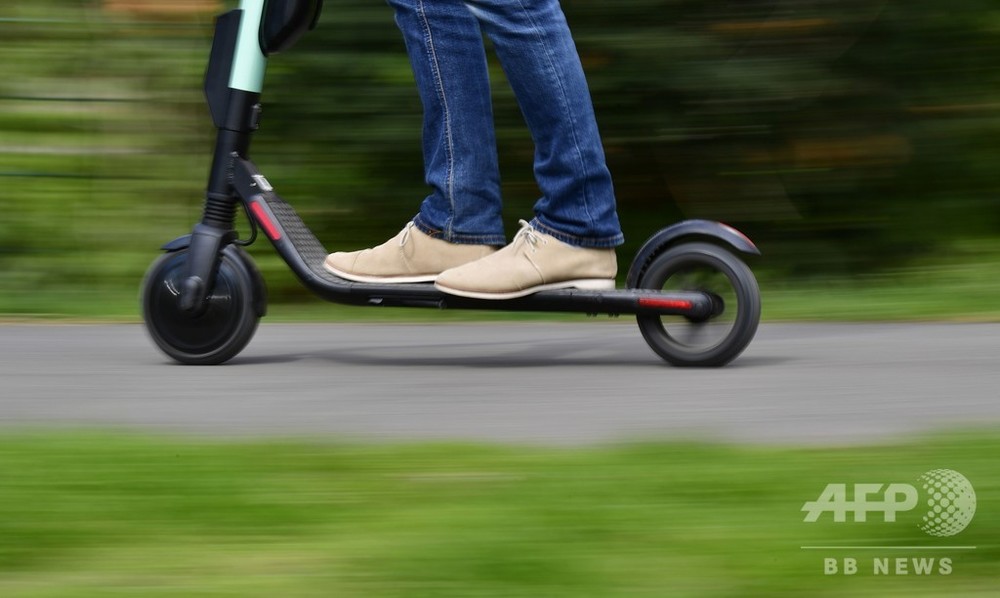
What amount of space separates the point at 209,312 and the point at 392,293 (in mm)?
459

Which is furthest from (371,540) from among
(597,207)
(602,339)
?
(602,339)

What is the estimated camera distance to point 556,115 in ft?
12.1

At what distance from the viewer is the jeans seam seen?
147 inches

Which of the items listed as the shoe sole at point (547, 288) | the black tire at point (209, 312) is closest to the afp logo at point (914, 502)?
the shoe sole at point (547, 288)

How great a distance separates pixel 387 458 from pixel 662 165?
285cm

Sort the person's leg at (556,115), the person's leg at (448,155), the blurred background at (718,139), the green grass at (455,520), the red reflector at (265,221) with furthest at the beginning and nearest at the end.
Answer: the blurred background at (718,139), the red reflector at (265,221), the person's leg at (448,155), the person's leg at (556,115), the green grass at (455,520)

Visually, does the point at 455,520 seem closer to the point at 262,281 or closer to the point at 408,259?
the point at 408,259

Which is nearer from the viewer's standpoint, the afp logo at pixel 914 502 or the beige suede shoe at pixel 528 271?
the afp logo at pixel 914 502

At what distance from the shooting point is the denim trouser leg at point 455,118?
3.74m

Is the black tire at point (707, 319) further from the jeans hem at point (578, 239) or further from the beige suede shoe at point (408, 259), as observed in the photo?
the beige suede shoe at point (408, 259)

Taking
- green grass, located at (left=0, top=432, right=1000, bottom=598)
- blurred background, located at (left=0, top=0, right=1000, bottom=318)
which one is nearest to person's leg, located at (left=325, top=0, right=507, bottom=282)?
green grass, located at (left=0, top=432, right=1000, bottom=598)

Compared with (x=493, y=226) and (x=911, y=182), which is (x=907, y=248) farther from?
(x=493, y=226)

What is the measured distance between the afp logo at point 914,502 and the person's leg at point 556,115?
4.55ft

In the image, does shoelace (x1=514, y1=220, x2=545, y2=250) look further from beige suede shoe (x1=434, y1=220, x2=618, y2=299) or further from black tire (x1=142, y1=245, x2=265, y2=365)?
black tire (x1=142, y1=245, x2=265, y2=365)
